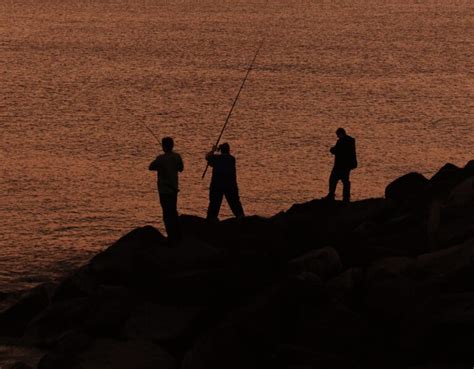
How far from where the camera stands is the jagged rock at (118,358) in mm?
15656

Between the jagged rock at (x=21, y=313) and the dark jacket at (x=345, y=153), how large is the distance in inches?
246

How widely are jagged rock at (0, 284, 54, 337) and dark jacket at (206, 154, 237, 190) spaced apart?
3572 millimetres

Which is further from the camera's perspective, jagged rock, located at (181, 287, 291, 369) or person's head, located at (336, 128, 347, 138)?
person's head, located at (336, 128, 347, 138)

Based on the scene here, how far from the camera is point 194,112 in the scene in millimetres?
48656

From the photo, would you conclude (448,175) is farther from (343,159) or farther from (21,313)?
(21,313)

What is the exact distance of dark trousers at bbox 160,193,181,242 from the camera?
61.5ft

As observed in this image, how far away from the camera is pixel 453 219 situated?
1875 cm

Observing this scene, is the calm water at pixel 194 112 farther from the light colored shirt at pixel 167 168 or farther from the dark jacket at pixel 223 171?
the light colored shirt at pixel 167 168

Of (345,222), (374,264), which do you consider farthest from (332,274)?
(345,222)

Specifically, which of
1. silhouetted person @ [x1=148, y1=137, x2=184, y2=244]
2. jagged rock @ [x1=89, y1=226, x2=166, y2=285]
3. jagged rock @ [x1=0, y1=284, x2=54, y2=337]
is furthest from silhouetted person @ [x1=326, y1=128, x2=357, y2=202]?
jagged rock @ [x1=0, y1=284, x2=54, y2=337]

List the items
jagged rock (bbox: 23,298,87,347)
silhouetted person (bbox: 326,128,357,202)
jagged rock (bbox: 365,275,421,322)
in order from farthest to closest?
silhouetted person (bbox: 326,128,357,202), jagged rock (bbox: 23,298,87,347), jagged rock (bbox: 365,275,421,322)

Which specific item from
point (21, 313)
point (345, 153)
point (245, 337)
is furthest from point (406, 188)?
point (245, 337)

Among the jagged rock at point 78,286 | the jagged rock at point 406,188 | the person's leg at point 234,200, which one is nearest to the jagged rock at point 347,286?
the jagged rock at point 78,286

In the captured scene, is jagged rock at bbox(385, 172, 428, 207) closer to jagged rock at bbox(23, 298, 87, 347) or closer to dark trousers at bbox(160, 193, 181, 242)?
dark trousers at bbox(160, 193, 181, 242)
